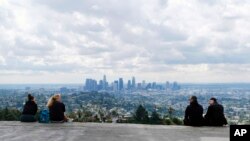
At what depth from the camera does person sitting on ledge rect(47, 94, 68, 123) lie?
2688cm

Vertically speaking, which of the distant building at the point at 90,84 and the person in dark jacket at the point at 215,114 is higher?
the distant building at the point at 90,84

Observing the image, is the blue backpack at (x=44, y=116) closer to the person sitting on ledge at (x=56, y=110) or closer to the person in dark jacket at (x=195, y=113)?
the person sitting on ledge at (x=56, y=110)

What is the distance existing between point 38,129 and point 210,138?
7.39 m

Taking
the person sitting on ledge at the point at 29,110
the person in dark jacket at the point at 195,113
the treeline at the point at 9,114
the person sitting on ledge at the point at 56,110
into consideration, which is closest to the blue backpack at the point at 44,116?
the person sitting on ledge at the point at 56,110

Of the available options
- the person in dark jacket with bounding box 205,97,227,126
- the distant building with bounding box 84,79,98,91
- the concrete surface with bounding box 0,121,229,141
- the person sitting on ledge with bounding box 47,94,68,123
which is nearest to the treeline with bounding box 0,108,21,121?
the person sitting on ledge with bounding box 47,94,68,123

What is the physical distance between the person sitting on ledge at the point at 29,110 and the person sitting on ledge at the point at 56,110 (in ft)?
2.86

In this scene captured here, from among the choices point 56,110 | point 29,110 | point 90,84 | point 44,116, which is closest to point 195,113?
point 56,110

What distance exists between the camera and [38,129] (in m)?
23.8

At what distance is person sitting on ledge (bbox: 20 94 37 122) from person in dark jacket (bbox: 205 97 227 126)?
8.36 meters

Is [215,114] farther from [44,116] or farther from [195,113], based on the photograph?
[44,116]

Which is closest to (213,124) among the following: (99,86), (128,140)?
(128,140)

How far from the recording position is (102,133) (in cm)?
2256

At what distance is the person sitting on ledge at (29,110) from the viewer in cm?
2752

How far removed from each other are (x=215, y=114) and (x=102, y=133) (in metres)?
6.09
